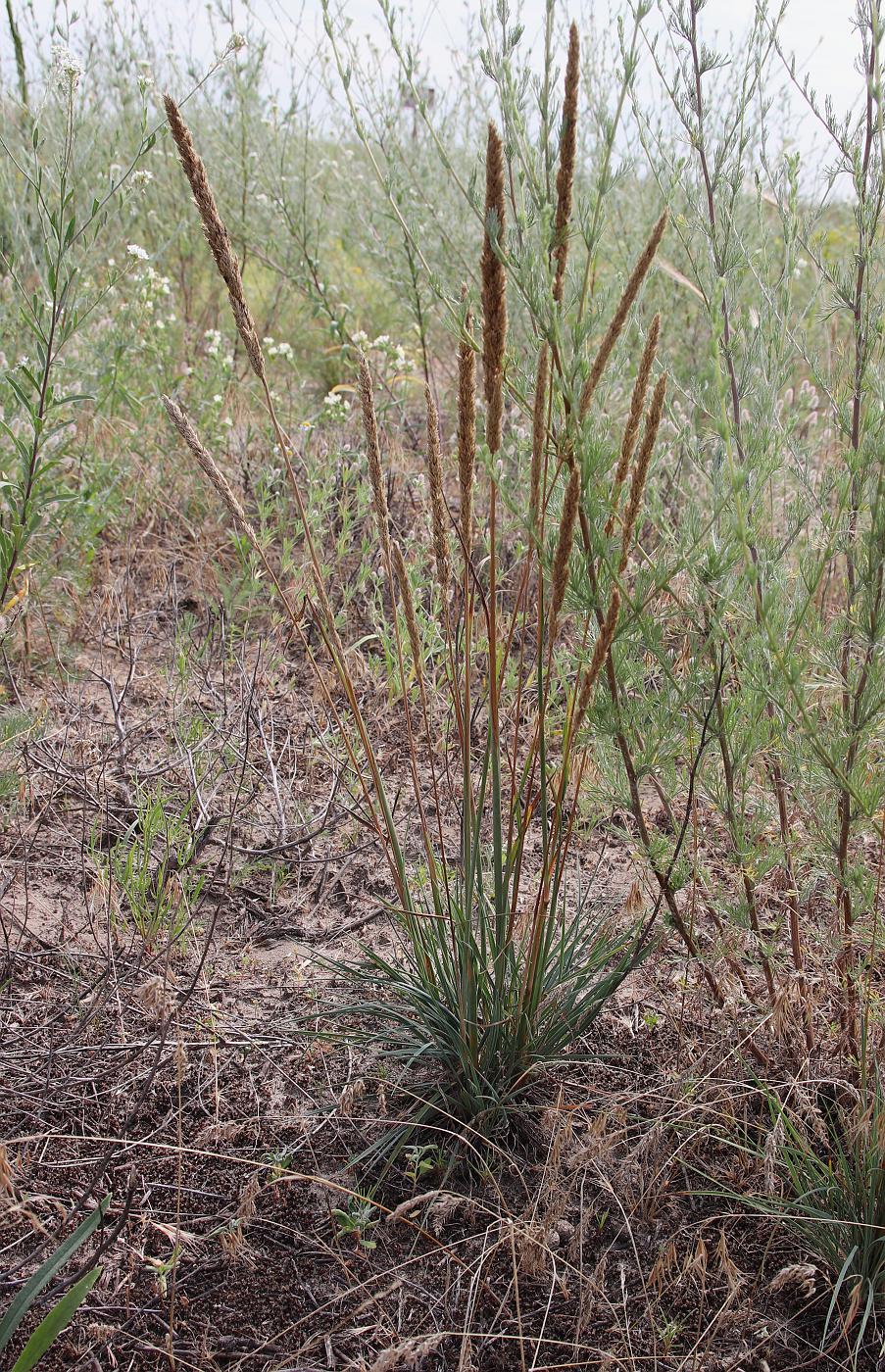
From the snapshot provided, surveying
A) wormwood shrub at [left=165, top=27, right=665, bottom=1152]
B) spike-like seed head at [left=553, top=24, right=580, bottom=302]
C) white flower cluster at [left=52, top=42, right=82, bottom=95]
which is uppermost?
white flower cluster at [left=52, top=42, right=82, bottom=95]

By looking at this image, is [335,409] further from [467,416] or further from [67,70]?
[467,416]

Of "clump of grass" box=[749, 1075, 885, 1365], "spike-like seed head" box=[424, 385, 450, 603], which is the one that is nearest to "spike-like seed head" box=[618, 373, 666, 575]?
"spike-like seed head" box=[424, 385, 450, 603]

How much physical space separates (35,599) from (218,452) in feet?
4.27

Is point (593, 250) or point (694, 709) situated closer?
point (593, 250)

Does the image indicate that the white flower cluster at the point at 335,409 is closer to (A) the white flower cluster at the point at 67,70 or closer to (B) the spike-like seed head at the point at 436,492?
(A) the white flower cluster at the point at 67,70

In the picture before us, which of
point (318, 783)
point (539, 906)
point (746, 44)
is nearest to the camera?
point (539, 906)

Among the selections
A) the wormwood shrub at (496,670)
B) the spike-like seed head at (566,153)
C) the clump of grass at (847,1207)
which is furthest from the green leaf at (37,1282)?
the spike-like seed head at (566,153)

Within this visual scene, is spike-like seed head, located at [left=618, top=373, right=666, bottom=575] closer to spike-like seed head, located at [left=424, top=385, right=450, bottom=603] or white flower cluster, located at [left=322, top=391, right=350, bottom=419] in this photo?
spike-like seed head, located at [left=424, top=385, right=450, bottom=603]

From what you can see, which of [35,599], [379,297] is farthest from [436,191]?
[35,599]

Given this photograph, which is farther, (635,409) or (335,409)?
(335,409)

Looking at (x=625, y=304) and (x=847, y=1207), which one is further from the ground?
(x=625, y=304)

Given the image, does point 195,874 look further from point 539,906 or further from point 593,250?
point 593,250

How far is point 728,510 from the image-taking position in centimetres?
165

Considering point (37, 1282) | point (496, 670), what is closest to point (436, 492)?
point (496, 670)
